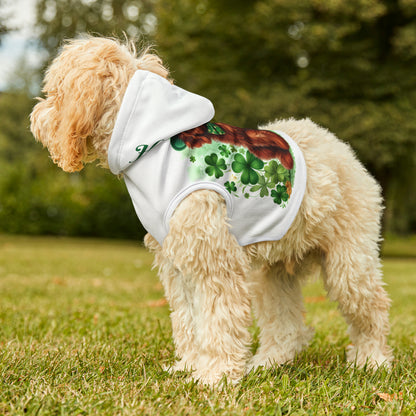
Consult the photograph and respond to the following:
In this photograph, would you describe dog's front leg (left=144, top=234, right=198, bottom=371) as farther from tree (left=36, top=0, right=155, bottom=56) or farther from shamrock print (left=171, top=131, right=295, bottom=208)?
tree (left=36, top=0, right=155, bottom=56)

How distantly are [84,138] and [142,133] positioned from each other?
0.36 m

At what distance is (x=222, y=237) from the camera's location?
2.70 meters

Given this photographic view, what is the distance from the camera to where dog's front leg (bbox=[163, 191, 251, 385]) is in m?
2.64

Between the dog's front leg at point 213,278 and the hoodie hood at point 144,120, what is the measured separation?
0.37m

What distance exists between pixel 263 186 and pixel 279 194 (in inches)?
4.4

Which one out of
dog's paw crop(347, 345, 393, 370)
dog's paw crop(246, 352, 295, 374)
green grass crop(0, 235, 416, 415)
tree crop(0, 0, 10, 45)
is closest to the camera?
green grass crop(0, 235, 416, 415)

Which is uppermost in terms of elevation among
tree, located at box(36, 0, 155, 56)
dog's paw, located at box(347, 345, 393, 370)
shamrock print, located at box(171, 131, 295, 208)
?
tree, located at box(36, 0, 155, 56)

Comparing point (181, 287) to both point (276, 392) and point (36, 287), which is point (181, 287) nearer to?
point (276, 392)

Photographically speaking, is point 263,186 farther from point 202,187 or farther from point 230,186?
point 202,187

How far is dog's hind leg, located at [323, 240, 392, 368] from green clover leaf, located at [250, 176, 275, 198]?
67cm

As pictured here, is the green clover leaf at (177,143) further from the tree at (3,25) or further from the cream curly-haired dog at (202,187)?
the tree at (3,25)

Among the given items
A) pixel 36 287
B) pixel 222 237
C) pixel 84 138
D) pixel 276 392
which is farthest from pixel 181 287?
pixel 36 287

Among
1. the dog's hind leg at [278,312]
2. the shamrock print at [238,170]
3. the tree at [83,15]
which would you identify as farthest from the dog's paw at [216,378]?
the tree at [83,15]

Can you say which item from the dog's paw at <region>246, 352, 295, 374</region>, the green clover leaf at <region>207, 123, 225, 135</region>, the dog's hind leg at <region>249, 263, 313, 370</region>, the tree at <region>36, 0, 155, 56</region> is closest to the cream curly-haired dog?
the green clover leaf at <region>207, 123, 225, 135</region>
